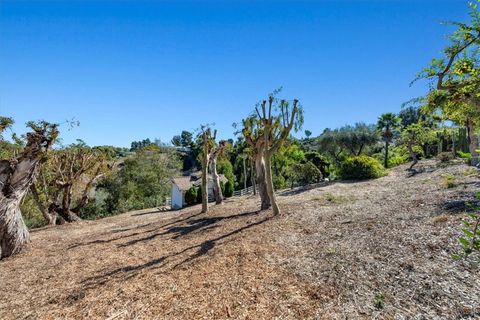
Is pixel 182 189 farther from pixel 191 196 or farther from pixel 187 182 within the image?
pixel 191 196

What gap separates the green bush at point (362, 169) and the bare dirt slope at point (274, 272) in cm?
889

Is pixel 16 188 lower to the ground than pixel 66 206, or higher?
higher

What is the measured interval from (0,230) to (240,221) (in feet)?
26.8

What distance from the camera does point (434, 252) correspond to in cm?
574

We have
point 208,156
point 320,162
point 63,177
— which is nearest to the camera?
point 208,156

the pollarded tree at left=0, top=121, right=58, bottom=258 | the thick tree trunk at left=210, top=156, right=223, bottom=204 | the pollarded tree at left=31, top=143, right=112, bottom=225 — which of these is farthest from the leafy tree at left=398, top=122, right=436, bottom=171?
the pollarded tree at left=31, top=143, right=112, bottom=225

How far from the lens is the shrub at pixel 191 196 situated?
2617cm

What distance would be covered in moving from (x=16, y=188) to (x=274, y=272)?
989 centimetres

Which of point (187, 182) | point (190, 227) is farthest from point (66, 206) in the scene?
point (187, 182)

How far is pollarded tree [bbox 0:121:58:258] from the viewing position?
9281mm

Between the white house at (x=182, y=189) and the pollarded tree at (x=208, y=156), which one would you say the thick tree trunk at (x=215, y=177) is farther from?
the white house at (x=182, y=189)

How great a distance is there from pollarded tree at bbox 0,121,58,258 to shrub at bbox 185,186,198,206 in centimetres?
1536

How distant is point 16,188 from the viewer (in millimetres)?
10109

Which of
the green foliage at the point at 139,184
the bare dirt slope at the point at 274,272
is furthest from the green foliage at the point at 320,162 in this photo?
the bare dirt slope at the point at 274,272
